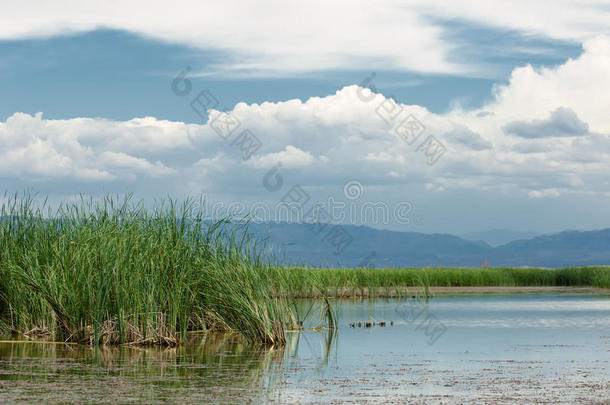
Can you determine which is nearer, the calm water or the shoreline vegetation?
the calm water

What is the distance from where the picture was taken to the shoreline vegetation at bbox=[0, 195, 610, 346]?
13.1 m

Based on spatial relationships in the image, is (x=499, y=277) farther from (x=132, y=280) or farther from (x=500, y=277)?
(x=132, y=280)

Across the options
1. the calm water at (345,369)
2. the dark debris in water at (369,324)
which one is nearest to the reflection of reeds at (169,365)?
the calm water at (345,369)

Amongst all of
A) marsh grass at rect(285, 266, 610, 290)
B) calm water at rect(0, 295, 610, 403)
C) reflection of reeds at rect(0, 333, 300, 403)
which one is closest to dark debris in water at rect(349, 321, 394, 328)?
calm water at rect(0, 295, 610, 403)

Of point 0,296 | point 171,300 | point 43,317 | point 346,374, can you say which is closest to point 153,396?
point 346,374

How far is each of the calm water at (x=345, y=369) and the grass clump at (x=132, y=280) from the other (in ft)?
1.67

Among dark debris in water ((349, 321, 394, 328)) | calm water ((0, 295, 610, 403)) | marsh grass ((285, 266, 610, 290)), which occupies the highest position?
marsh grass ((285, 266, 610, 290))

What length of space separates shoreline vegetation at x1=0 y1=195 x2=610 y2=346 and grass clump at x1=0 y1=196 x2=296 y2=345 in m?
0.02

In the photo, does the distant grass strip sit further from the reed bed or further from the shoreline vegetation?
the shoreline vegetation

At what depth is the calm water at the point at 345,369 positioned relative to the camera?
339 inches

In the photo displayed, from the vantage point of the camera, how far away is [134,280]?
13.0m

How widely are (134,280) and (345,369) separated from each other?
4.08 meters

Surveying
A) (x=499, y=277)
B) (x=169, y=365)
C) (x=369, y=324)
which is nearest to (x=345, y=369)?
(x=169, y=365)

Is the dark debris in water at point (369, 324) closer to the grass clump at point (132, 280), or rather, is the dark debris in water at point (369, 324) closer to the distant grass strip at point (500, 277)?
the grass clump at point (132, 280)
